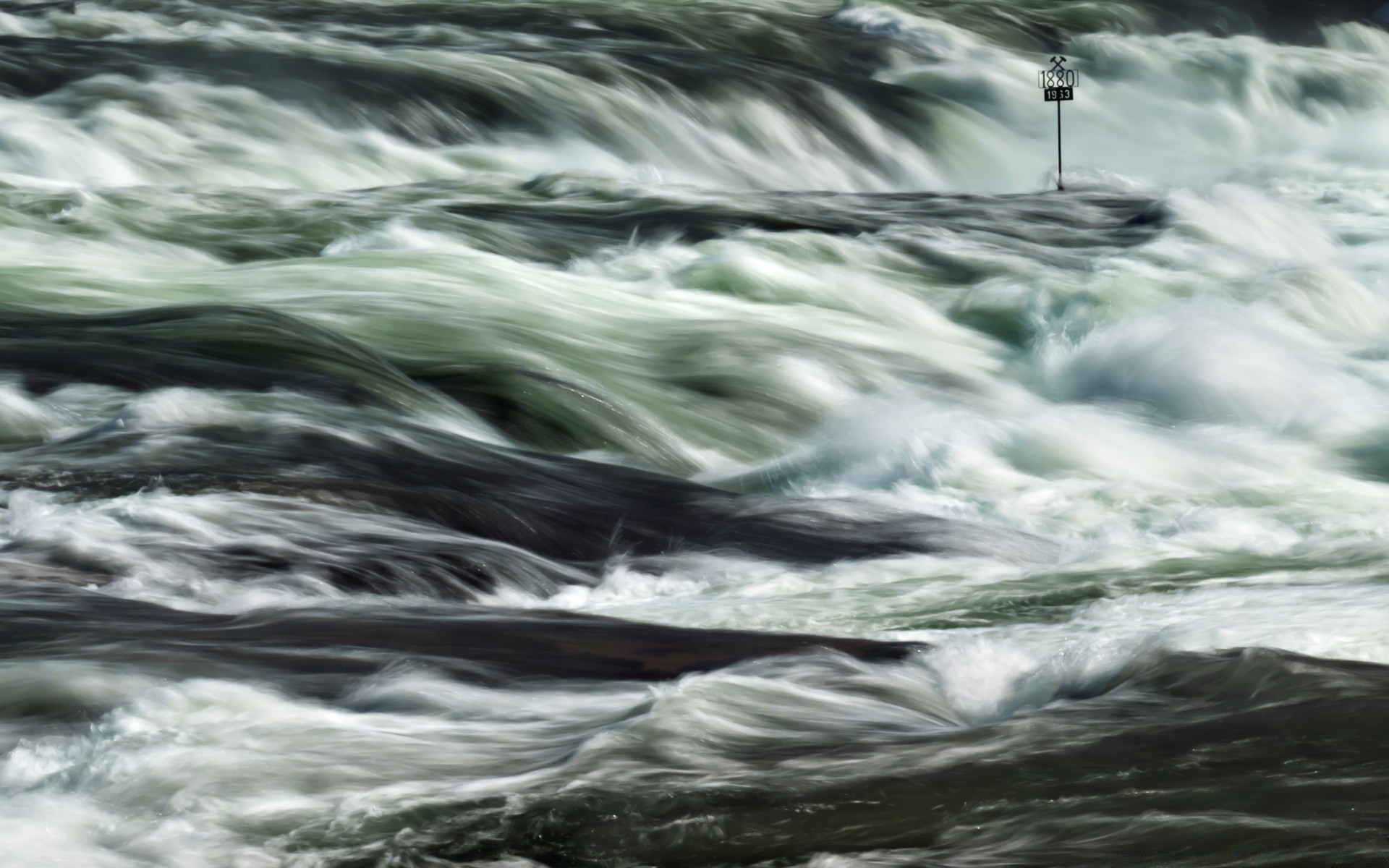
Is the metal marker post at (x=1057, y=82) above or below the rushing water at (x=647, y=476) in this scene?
above

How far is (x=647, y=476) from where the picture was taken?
607cm

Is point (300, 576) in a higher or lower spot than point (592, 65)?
lower

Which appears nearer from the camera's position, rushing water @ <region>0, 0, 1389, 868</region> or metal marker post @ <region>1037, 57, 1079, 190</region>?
rushing water @ <region>0, 0, 1389, 868</region>

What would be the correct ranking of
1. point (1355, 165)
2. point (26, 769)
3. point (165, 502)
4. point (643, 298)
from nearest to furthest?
point (26, 769) → point (165, 502) → point (643, 298) → point (1355, 165)

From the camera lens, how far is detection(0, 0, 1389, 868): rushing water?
2955mm

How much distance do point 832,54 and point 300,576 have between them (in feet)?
48.9

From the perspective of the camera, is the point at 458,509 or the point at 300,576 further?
the point at 458,509

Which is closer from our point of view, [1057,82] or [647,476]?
[647,476]

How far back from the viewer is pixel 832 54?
61.4 feet

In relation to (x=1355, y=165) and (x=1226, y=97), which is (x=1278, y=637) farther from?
(x=1226, y=97)

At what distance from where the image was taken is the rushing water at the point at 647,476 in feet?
9.70

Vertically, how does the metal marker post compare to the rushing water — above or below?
above

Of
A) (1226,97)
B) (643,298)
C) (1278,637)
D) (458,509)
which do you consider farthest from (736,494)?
Result: (1226,97)

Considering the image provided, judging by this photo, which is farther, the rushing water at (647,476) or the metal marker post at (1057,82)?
the metal marker post at (1057,82)
